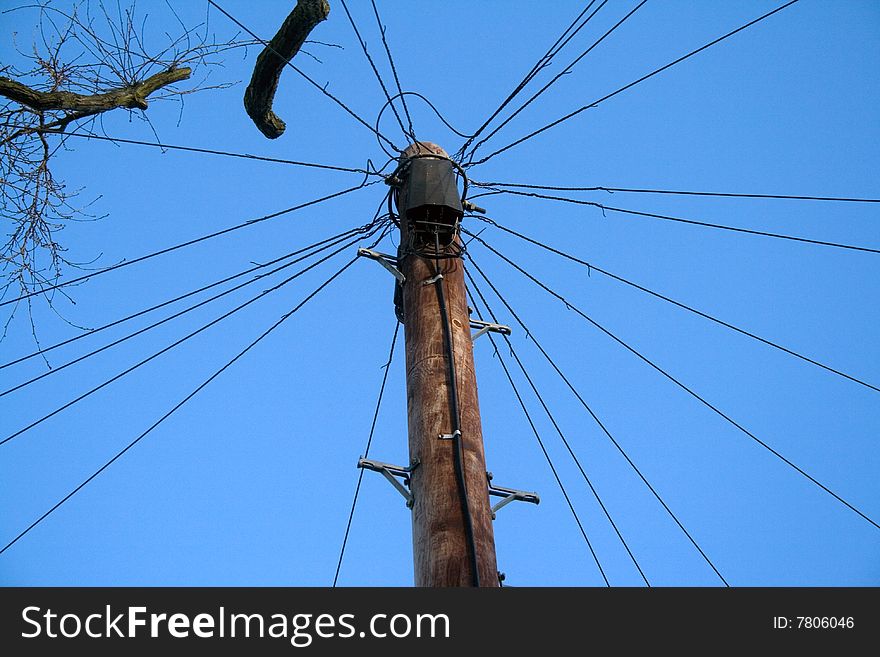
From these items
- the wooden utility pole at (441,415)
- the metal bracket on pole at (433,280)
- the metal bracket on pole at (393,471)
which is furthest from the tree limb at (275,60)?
the metal bracket on pole at (393,471)

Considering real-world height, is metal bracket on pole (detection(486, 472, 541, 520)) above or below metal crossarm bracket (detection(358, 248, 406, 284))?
below

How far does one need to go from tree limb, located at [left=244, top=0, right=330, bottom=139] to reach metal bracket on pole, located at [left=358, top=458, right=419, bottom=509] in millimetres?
2021

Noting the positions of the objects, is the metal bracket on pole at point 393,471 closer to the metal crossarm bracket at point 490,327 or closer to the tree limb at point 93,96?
the metal crossarm bracket at point 490,327

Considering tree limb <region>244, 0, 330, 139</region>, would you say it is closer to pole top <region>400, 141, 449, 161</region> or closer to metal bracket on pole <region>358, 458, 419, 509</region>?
pole top <region>400, 141, 449, 161</region>

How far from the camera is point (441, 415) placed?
3.79 meters

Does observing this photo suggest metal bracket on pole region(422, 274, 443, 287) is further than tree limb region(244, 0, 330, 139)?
No

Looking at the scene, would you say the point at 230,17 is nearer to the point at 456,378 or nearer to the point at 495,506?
the point at 456,378

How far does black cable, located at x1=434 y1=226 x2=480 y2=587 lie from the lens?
11.1 ft

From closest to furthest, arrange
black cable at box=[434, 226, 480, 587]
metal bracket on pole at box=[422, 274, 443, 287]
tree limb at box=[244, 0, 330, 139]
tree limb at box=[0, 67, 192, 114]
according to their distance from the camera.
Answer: black cable at box=[434, 226, 480, 587], tree limb at box=[0, 67, 192, 114], metal bracket on pole at box=[422, 274, 443, 287], tree limb at box=[244, 0, 330, 139]

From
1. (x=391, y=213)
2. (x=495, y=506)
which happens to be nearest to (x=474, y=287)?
(x=391, y=213)

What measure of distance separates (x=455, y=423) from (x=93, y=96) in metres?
2.15

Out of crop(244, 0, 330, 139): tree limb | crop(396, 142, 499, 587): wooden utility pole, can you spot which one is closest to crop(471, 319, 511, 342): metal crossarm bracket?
crop(396, 142, 499, 587): wooden utility pole
